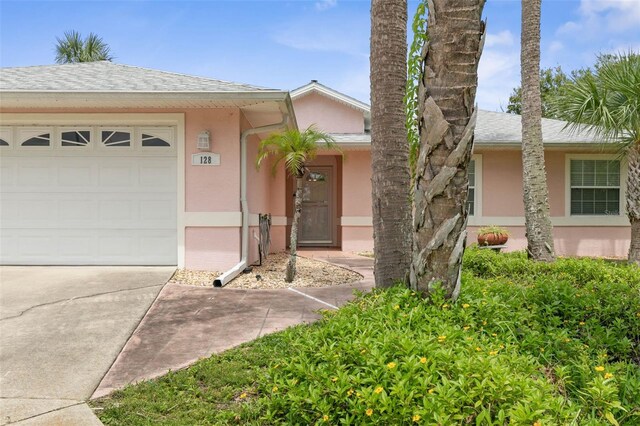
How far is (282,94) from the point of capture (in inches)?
288

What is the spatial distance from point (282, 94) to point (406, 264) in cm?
402

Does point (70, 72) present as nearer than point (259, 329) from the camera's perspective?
No

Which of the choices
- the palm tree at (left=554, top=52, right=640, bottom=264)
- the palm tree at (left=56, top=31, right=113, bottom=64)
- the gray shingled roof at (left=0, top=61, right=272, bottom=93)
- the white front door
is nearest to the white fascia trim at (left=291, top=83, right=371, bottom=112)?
the white front door

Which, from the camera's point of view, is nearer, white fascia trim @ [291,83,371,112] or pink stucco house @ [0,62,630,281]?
pink stucco house @ [0,62,630,281]

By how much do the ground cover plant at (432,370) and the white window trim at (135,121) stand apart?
4.14 meters

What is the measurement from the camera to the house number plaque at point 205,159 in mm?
7957

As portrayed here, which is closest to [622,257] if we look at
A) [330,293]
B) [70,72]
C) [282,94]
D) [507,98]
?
[330,293]

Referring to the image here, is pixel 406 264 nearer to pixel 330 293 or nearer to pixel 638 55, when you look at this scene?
pixel 330 293

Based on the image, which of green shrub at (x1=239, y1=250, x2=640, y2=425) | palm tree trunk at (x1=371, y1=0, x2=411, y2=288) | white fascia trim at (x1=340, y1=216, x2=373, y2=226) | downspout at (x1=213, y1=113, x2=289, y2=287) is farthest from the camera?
white fascia trim at (x1=340, y1=216, x2=373, y2=226)

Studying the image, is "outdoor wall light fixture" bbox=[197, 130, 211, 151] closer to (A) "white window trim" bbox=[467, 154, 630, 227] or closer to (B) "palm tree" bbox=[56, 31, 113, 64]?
(A) "white window trim" bbox=[467, 154, 630, 227]

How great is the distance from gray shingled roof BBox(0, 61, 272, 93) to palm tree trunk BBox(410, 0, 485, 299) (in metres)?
4.51

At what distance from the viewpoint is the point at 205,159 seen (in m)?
7.96

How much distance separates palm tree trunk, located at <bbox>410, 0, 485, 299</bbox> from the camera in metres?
3.24

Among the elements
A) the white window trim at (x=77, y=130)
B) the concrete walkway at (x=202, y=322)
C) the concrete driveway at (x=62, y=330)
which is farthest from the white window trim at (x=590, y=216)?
the white window trim at (x=77, y=130)
